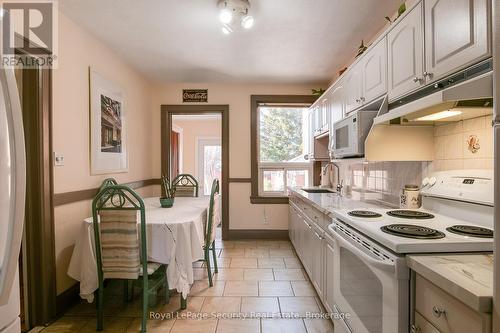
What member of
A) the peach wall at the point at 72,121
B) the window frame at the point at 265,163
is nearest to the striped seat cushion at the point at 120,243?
the peach wall at the point at 72,121

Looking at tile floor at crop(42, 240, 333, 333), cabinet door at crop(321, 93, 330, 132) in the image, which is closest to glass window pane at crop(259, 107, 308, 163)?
cabinet door at crop(321, 93, 330, 132)

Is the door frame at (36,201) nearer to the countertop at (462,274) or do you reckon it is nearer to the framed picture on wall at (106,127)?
the framed picture on wall at (106,127)

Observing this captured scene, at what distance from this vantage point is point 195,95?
14.2ft

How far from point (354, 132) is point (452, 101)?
0.97 m

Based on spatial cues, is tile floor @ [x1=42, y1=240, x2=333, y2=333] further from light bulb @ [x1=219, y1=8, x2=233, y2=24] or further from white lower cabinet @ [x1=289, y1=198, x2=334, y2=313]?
light bulb @ [x1=219, y1=8, x2=233, y2=24]

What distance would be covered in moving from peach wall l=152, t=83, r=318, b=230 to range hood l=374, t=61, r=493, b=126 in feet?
8.98

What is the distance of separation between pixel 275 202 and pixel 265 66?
2073mm

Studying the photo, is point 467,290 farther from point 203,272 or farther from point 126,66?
point 126,66

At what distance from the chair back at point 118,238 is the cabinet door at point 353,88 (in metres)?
1.89

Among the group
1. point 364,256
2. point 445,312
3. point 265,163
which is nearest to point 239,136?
point 265,163

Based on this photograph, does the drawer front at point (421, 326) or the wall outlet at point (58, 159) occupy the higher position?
the wall outlet at point (58, 159)

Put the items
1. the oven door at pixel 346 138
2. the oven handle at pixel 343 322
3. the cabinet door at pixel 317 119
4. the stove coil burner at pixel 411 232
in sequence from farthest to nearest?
the cabinet door at pixel 317 119
the oven door at pixel 346 138
the oven handle at pixel 343 322
the stove coil burner at pixel 411 232

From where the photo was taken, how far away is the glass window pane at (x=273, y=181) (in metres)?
4.44

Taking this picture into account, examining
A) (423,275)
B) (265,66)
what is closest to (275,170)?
(265,66)
